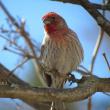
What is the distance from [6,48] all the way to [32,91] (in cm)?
47

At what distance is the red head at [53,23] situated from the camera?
263 inches

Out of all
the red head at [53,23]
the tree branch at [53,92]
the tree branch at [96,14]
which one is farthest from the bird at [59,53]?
the tree branch at [53,92]

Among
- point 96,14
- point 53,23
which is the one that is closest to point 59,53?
point 53,23

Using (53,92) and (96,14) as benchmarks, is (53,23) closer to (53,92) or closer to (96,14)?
(96,14)

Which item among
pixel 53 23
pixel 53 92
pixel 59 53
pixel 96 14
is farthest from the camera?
pixel 53 23

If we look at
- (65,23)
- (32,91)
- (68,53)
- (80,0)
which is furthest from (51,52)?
(32,91)

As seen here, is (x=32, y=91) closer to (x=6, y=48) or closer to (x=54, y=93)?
(x=54, y=93)

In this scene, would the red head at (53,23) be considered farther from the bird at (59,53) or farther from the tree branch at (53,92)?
the tree branch at (53,92)

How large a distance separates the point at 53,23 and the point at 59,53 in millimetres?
605

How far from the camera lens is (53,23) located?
6.86 meters

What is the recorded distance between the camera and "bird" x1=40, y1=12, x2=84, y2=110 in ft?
21.1

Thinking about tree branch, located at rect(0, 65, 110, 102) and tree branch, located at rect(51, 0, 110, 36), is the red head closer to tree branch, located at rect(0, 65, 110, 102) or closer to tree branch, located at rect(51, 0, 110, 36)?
tree branch, located at rect(51, 0, 110, 36)

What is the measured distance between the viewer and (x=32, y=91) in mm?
3918

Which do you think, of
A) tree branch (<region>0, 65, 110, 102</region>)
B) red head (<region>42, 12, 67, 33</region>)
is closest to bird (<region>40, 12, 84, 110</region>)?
red head (<region>42, 12, 67, 33</region>)
